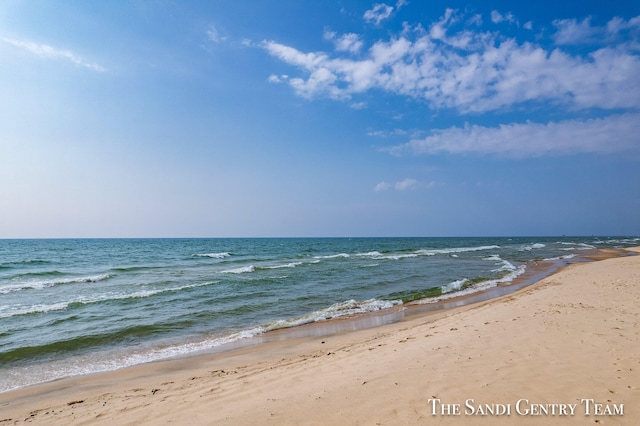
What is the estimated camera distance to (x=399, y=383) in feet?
16.6

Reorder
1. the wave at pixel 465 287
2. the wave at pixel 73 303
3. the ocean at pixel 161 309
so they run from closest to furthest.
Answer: the ocean at pixel 161 309 → the wave at pixel 73 303 → the wave at pixel 465 287

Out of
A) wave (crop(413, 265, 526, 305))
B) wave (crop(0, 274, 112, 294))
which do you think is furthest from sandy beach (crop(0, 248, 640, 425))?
wave (crop(0, 274, 112, 294))

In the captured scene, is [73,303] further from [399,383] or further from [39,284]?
[399,383]

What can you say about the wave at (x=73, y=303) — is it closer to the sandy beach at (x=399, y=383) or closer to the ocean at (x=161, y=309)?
the ocean at (x=161, y=309)

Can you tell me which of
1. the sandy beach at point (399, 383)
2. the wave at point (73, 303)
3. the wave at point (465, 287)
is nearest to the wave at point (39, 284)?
the wave at point (73, 303)

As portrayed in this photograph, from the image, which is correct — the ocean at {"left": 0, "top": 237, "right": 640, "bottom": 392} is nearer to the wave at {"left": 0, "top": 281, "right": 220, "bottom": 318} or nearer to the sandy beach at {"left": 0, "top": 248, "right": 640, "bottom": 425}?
the wave at {"left": 0, "top": 281, "right": 220, "bottom": 318}

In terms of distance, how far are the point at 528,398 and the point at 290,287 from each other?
15728mm

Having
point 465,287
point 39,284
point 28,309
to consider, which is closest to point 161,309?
point 28,309

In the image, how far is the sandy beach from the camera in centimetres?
413

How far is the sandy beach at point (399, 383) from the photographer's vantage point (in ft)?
13.6

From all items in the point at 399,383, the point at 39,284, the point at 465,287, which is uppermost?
the point at 399,383

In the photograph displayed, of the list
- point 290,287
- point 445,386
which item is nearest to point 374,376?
point 445,386

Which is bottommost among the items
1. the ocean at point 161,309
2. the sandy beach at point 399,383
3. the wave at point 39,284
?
the wave at point 39,284

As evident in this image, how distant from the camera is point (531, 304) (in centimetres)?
1133
